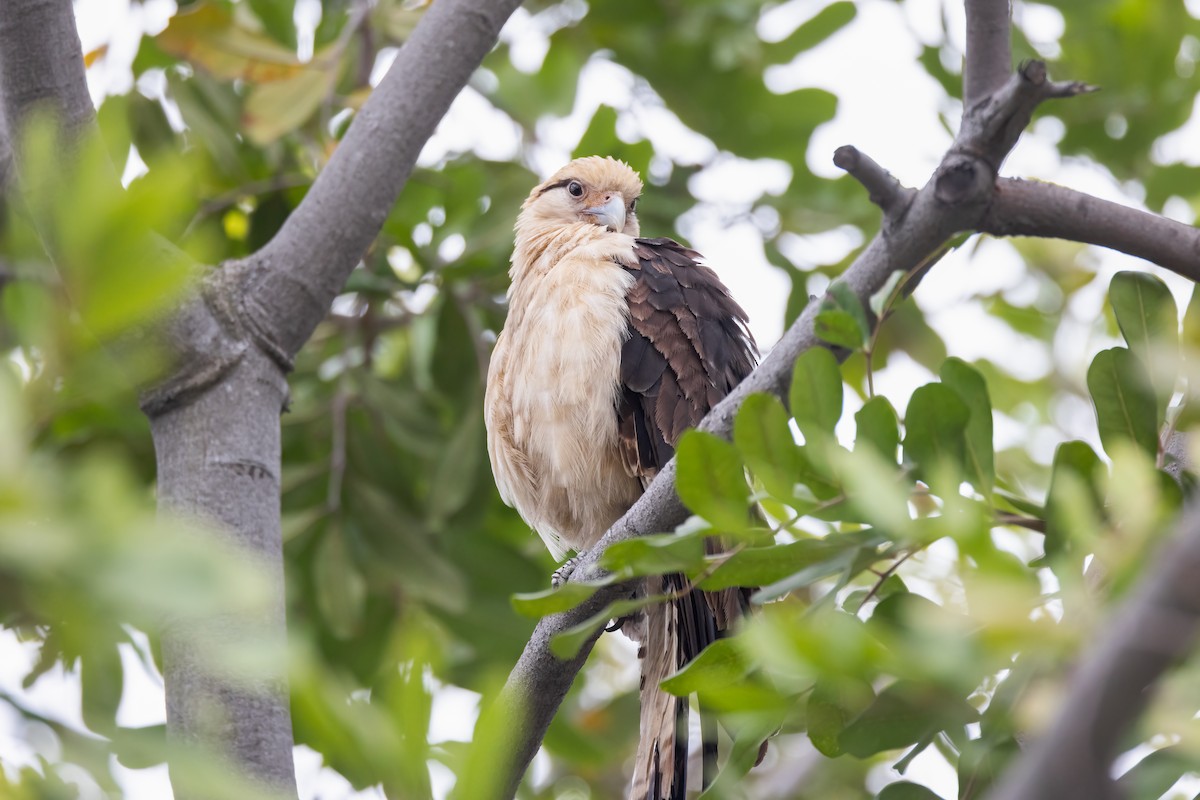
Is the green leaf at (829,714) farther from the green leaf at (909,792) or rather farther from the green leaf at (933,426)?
the green leaf at (933,426)

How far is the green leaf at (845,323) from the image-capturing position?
1.92 meters

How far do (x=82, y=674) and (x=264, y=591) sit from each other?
214 cm

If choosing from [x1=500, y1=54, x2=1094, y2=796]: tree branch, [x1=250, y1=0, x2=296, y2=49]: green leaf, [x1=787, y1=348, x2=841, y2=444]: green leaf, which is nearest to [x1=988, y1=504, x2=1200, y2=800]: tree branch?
[x1=787, y1=348, x2=841, y2=444]: green leaf

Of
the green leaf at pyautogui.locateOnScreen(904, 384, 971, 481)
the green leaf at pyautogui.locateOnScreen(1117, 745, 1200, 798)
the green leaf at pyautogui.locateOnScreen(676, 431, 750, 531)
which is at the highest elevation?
the green leaf at pyautogui.locateOnScreen(904, 384, 971, 481)

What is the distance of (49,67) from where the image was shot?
2.42 meters

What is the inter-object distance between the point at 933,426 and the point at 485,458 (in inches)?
100

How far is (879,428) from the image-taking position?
68.9 inches

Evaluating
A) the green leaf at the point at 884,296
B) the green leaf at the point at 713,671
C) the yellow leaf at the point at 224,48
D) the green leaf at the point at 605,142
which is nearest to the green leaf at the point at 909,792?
the green leaf at the point at 713,671

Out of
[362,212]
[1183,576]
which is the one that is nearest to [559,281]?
[362,212]

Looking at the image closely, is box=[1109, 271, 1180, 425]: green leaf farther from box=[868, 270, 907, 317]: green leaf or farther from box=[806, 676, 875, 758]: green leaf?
box=[806, 676, 875, 758]: green leaf

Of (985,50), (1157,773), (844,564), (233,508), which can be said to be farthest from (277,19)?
(1157,773)

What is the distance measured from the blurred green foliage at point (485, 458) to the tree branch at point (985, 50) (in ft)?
1.91

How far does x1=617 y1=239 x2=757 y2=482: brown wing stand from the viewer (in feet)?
11.0

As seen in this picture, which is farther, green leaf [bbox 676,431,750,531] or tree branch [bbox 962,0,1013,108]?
tree branch [bbox 962,0,1013,108]
